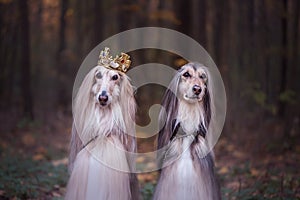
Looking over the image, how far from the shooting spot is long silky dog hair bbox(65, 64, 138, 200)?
441cm

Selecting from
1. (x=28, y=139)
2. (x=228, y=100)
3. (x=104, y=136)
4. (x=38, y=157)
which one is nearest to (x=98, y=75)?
(x=104, y=136)

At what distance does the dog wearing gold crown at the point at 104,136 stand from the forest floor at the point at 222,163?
174 centimetres

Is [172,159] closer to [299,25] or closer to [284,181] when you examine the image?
[284,181]

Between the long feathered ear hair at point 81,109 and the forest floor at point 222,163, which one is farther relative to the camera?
the forest floor at point 222,163

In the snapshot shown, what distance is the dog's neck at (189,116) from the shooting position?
451 cm

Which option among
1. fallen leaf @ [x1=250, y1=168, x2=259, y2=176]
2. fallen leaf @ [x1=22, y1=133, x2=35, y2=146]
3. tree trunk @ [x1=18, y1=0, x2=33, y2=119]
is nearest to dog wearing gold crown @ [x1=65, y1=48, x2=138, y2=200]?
fallen leaf @ [x1=250, y1=168, x2=259, y2=176]

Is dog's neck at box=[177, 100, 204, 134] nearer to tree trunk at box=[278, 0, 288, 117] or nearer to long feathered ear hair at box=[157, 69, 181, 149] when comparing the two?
long feathered ear hair at box=[157, 69, 181, 149]

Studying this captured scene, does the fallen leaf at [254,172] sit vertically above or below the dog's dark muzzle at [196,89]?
below

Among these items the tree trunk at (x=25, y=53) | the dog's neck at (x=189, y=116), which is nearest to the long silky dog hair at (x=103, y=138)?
the dog's neck at (x=189, y=116)

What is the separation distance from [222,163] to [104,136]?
4.89 meters

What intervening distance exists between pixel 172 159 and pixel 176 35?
7.21 metres

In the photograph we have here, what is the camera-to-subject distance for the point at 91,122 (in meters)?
4.52

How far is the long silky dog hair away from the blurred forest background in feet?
4.70

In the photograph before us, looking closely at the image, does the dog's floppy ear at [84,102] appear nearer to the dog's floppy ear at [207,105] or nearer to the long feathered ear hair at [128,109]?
the long feathered ear hair at [128,109]
